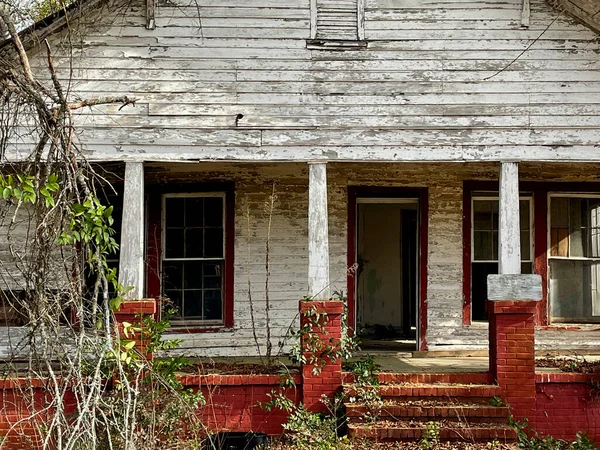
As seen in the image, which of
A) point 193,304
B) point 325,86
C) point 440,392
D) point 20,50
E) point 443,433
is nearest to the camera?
point 20,50

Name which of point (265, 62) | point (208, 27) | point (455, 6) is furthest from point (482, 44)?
point (208, 27)

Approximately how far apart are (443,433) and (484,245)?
163 inches

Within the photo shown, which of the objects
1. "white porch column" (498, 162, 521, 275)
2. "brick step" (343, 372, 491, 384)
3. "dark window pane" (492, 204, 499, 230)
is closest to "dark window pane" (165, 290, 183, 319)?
"brick step" (343, 372, 491, 384)

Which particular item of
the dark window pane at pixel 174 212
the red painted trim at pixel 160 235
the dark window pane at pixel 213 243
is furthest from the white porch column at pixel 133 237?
the dark window pane at pixel 213 243

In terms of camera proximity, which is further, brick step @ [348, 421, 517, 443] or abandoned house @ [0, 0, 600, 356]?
abandoned house @ [0, 0, 600, 356]

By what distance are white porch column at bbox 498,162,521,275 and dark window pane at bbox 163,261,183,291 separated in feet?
16.0

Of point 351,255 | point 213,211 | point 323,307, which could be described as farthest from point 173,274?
point 323,307

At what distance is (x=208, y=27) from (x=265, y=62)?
0.86 m

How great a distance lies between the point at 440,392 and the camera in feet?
28.7

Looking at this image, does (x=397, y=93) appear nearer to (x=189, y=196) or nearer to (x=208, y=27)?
(x=208, y=27)

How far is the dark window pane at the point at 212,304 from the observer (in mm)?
11375

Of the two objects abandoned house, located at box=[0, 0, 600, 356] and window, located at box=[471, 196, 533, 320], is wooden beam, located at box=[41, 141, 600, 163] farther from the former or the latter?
window, located at box=[471, 196, 533, 320]

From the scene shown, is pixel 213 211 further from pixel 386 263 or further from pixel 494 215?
pixel 494 215

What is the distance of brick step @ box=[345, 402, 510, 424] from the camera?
849cm
